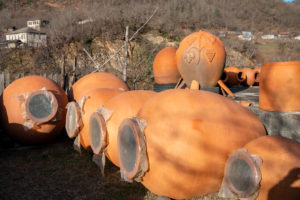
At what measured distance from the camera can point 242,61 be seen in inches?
804

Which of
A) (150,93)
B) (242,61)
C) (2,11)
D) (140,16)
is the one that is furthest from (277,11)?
(150,93)

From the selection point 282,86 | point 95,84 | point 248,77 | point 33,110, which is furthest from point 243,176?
point 248,77

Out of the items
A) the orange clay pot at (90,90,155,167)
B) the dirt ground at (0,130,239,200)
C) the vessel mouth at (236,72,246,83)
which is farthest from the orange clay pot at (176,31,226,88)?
the vessel mouth at (236,72,246,83)

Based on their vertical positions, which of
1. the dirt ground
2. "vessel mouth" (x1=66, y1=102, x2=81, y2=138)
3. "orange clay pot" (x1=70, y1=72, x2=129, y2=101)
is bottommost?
the dirt ground

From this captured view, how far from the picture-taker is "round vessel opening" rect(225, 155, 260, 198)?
2.04m

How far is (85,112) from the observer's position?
12.8 ft

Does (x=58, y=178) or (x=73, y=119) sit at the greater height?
(x=73, y=119)

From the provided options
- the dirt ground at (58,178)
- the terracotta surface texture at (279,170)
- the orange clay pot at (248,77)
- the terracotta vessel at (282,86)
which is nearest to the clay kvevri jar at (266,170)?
the terracotta surface texture at (279,170)

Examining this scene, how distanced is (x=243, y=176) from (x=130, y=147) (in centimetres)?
106

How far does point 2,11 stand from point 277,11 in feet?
132

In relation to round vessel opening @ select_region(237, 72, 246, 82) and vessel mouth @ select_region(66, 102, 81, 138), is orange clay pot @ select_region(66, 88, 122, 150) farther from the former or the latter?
round vessel opening @ select_region(237, 72, 246, 82)

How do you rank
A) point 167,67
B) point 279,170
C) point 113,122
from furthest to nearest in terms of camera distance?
point 167,67
point 113,122
point 279,170

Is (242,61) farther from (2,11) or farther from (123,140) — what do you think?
(2,11)

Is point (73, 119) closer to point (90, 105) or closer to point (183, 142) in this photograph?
point (90, 105)
